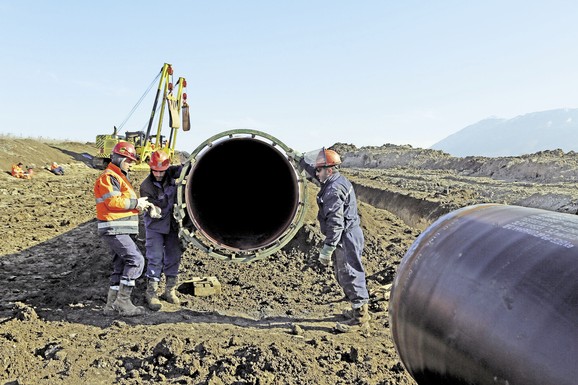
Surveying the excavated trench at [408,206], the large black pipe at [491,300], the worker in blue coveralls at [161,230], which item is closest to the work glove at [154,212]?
the worker in blue coveralls at [161,230]

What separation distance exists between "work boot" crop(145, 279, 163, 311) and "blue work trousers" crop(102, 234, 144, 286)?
0.30 m

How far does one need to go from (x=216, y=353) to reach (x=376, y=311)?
220cm

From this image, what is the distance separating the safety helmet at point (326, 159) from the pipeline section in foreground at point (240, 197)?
408mm

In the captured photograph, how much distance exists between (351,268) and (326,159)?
3.97ft

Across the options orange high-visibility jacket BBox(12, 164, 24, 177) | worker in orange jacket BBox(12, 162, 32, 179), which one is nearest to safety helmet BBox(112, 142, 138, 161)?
worker in orange jacket BBox(12, 162, 32, 179)

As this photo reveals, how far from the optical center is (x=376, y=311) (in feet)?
17.9

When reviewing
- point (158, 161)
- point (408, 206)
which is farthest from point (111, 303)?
point (408, 206)

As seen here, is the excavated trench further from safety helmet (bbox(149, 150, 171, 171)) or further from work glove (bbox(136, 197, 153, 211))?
work glove (bbox(136, 197, 153, 211))

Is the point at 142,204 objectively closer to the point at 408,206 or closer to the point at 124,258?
the point at 124,258

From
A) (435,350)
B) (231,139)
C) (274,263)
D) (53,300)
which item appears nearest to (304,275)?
(274,263)

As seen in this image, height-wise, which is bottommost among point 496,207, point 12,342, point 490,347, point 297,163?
point 12,342

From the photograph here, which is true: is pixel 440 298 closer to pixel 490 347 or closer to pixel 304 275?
pixel 490 347

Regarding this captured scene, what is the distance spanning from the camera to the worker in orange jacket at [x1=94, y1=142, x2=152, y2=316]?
489 centimetres

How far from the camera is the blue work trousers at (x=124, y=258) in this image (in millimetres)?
4938
